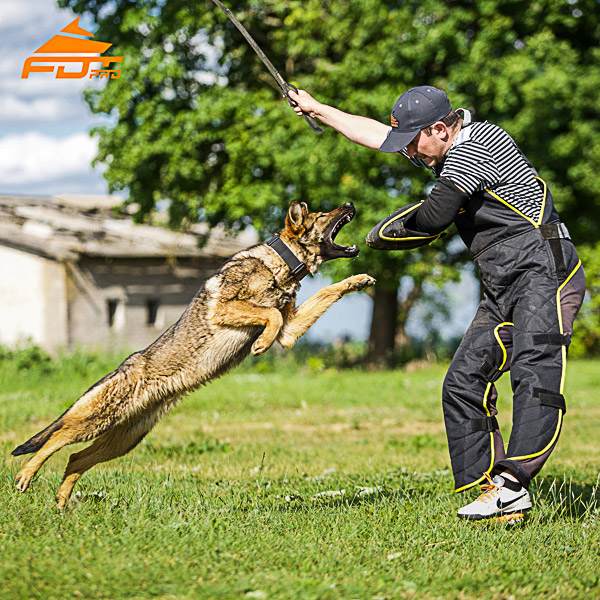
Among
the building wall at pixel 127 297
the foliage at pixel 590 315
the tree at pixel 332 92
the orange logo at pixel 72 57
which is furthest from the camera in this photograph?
the building wall at pixel 127 297

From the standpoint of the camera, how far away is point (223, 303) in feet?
17.2

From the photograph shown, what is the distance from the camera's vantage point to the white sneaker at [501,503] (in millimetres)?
4504

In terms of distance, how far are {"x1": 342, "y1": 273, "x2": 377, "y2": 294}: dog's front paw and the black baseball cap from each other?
104 cm

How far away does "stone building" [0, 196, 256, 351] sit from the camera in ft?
72.9

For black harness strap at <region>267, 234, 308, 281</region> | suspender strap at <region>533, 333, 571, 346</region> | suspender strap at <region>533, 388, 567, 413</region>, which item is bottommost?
suspender strap at <region>533, 388, 567, 413</region>

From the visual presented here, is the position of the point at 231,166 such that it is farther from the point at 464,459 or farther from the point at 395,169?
the point at 464,459

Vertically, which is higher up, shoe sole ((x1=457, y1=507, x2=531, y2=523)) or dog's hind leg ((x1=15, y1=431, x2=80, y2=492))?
dog's hind leg ((x1=15, y1=431, x2=80, y2=492))

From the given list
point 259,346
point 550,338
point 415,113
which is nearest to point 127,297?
point 259,346

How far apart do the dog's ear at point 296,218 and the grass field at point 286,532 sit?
182 centimetres

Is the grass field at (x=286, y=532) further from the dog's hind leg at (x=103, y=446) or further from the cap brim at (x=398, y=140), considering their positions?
the cap brim at (x=398, y=140)

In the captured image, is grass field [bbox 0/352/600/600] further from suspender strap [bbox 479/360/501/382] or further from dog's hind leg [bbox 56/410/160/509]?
suspender strap [bbox 479/360/501/382]

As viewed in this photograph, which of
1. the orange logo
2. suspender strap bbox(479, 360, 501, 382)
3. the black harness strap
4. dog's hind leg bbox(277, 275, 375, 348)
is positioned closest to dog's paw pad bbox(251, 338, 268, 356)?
Result: dog's hind leg bbox(277, 275, 375, 348)

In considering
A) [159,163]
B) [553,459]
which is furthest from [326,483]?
[159,163]

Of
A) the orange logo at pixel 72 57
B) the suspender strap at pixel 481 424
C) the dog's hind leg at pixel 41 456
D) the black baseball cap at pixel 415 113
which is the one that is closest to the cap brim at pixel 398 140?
the black baseball cap at pixel 415 113
